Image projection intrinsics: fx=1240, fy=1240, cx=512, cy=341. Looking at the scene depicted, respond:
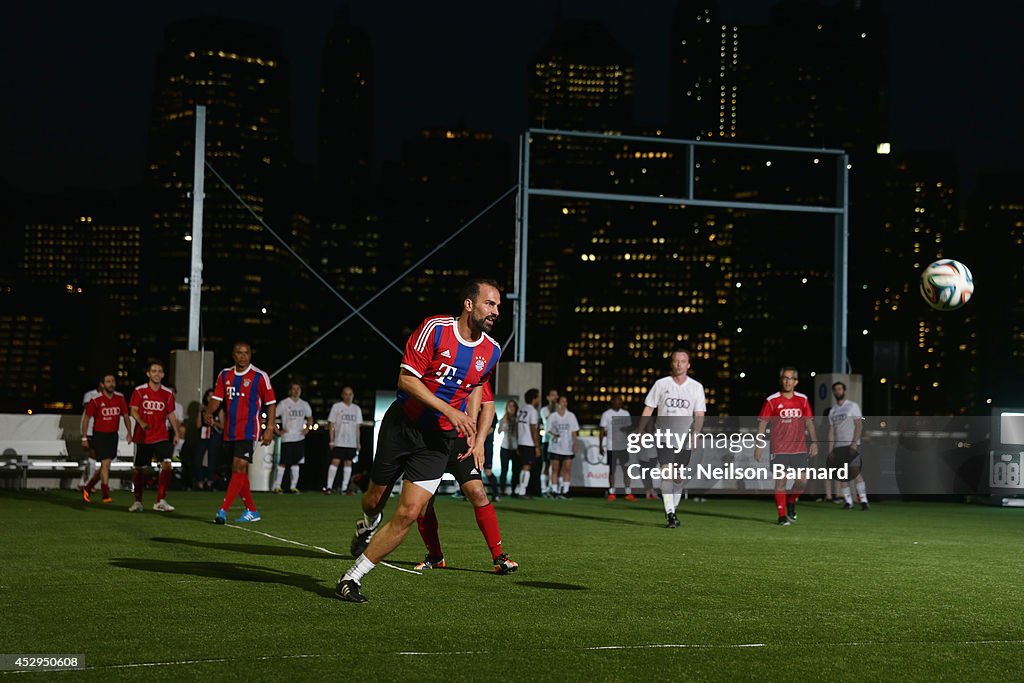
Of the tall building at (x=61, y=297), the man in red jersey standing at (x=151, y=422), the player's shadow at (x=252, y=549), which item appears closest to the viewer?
the player's shadow at (x=252, y=549)

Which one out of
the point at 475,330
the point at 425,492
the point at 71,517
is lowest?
the point at 71,517

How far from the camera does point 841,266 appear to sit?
26.2m

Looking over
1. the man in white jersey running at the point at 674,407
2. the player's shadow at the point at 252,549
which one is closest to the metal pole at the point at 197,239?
the man in white jersey running at the point at 674,407

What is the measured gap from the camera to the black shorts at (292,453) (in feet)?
77.8

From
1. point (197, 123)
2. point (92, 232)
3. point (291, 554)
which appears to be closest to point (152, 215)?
point (92, 232)

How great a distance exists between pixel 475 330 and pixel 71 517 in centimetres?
889

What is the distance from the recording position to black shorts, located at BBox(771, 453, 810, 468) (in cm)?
1731

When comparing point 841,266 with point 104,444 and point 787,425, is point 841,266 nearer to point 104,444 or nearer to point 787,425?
point 787,425

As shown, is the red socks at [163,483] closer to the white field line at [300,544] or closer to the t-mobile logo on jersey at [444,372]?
the white field line at [300,544]

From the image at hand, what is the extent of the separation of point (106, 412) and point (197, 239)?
6.85m

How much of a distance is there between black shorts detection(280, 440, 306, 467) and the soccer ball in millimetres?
11813

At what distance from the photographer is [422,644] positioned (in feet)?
21.7

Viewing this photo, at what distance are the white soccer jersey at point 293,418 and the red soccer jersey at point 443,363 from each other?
15543mm

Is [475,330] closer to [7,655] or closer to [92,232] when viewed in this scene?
[7,655]
